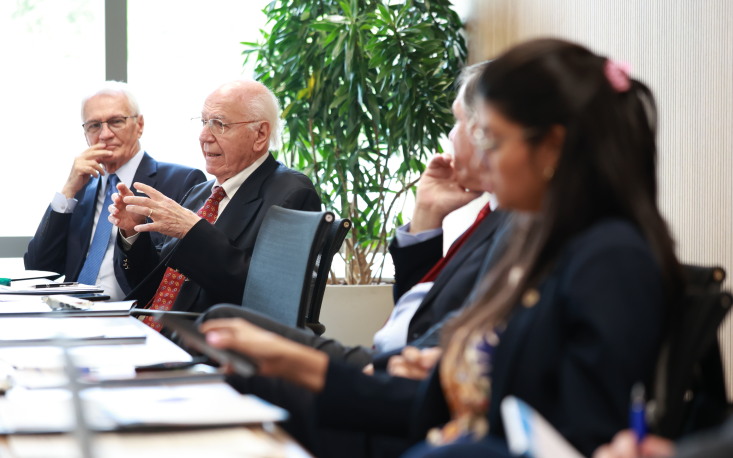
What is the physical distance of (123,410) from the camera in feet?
3.95

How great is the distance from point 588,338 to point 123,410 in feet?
2.04

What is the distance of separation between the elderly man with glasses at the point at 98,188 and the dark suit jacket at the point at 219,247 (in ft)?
0.54

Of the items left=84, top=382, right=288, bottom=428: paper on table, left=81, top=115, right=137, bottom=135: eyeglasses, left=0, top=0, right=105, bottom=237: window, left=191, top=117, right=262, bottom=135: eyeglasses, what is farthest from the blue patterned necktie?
left=84, top=382, right=288, bottom=428: paper on table

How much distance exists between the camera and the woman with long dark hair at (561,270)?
1089 millimetres

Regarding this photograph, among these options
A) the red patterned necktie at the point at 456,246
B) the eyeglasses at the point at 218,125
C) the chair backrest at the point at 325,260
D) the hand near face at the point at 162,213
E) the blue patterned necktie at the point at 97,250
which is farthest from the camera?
the blue patterned necktie at the point at 97,250

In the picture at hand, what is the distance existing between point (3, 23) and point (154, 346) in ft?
12.6

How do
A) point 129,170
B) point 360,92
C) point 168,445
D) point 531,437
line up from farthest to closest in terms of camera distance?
point 360,92 < point 129,170 < point 168,445 < point 531,437

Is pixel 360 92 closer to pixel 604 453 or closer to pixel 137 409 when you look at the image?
pixel 137 409

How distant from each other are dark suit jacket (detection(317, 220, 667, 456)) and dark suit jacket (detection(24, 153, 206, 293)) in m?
2.72

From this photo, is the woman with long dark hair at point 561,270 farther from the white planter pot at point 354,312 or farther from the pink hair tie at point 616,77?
the white planter pot at point 354,312

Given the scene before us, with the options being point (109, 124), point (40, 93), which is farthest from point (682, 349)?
point (40, 93)

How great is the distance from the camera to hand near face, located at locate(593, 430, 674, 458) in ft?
3.09

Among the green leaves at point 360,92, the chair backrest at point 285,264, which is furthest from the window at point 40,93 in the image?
the chair backrest at point 285,264

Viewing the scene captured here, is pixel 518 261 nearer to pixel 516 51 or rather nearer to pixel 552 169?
pixel 552 169
